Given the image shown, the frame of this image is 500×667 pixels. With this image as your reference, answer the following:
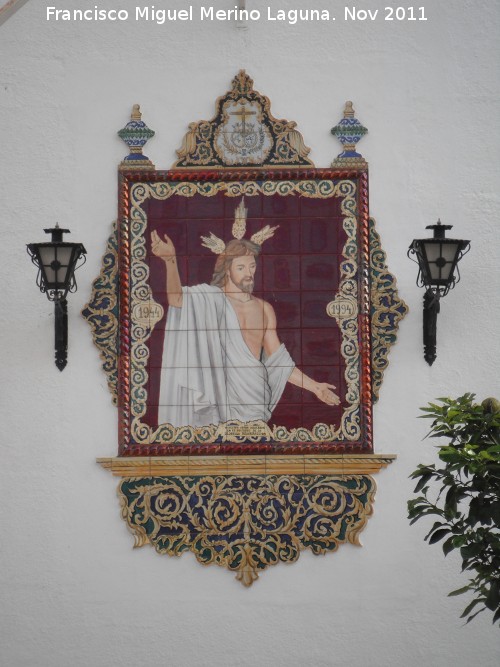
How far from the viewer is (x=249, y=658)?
621 centimetres

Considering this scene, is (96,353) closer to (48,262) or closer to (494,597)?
(48,262)

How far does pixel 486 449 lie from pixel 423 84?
277 cm

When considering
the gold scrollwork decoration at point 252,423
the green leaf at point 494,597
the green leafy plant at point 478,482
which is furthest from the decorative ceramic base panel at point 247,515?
the green leaf at point 494,597

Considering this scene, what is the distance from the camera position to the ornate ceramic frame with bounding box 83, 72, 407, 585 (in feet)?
20.6

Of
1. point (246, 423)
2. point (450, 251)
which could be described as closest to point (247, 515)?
point (246, 423)

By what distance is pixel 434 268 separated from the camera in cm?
610

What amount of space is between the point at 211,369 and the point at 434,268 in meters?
1.29

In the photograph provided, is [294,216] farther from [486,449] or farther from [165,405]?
[486,449]

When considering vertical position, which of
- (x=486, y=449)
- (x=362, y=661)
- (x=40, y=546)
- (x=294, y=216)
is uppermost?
(x=294, y=216)

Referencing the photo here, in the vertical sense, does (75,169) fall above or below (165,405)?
above

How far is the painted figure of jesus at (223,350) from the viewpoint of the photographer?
6.35 m

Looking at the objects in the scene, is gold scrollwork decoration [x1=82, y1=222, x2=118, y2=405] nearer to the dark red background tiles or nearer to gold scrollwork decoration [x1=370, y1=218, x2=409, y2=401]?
the dark red background tiles

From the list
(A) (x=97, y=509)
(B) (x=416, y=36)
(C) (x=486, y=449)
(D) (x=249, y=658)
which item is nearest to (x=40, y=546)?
(A) (x=97, y=509)

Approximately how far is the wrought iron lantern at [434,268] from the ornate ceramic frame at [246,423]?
0.57ft
